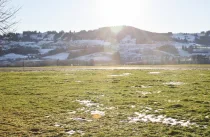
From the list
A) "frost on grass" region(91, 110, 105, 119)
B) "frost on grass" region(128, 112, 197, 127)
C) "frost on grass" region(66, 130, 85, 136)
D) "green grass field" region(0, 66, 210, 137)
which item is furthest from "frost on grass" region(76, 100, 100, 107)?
"frost on grass" region(66, 130, 85, 136)

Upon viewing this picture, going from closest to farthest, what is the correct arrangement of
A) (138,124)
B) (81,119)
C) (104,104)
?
(138,124), (81,119), (104,104)

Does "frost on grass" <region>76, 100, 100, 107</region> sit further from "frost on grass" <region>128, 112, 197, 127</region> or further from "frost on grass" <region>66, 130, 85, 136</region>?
"frost on grass" <region>66, 130, 85, 136</region>

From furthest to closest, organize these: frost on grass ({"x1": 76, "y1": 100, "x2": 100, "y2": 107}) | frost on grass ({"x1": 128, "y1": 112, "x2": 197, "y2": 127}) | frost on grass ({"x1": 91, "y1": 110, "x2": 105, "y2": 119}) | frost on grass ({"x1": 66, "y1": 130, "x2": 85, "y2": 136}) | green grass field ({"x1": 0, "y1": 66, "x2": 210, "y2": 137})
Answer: frost on grass ({"x1": 76, "y1": 100, "x2": 100, "y2": 107}) → frost on grass ({"x1": 91, "y1": 110, "x2": 105, "y2": 119}) → frost on grass ({"x1": 128, "y1": 112, "x2": 197, "y2": 127}) → green grass field ({"x1": 0, "y1": 66, "x2": 210, "y2": 137}) → frost on grass ({"x1": 66, "y1": 130, "x2": 85, "y2": 136})

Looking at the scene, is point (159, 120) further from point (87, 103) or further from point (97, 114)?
point (87, 103)

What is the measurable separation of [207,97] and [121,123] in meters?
9.92

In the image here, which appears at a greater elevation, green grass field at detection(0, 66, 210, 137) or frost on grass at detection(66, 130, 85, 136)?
green grass field at detection(0, 66, 210, 137)

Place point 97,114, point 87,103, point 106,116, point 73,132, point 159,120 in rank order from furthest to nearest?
point 87,103 < point 97,114 < point 106,116 < point 159,120 < point 73,132

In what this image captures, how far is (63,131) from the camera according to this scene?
13328 millimetres

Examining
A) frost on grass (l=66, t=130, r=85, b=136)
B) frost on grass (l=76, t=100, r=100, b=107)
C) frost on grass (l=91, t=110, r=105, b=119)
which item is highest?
frost on grass (l=76, t=100, r=100, b=107)

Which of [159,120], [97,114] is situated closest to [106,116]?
[97,114]

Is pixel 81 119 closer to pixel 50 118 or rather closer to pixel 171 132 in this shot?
pixel 50 118

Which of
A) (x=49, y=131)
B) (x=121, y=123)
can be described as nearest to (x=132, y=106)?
(x=121, y=123)

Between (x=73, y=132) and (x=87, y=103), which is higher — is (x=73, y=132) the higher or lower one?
the lower one

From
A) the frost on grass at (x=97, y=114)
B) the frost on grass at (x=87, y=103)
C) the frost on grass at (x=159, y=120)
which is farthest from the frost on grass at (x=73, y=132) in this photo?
the frost on grass at (x=87, y=103)
